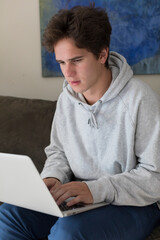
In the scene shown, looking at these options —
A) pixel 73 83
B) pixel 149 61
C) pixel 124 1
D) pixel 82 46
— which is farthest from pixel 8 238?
pixel 124 1

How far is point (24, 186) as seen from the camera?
3.05 ft

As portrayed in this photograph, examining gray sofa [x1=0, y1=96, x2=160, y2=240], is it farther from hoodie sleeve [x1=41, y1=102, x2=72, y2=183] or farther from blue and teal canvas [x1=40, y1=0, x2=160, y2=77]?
blue and teal canvas [x1=40, y1=0, x2=160, y2=77]

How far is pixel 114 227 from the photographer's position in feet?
3.46

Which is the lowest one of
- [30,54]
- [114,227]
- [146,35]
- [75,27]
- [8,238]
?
[8,238]

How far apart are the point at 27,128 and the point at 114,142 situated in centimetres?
71

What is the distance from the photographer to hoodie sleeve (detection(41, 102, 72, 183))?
1335mm

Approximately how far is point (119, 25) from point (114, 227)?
124cm

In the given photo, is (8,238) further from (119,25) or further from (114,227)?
(119,25)

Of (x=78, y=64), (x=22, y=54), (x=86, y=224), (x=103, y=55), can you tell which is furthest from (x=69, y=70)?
(x=22, y=54)

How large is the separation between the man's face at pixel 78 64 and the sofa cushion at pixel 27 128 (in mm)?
593

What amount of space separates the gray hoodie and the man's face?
0.09 meters

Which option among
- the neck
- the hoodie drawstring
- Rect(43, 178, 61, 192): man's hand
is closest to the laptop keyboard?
Rect(43, 178, 61, 192): man's hand

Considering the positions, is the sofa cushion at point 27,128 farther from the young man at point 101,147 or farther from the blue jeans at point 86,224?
the blue jeans at point 86,224

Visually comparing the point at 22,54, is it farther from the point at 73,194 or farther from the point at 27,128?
the point at 73,194
